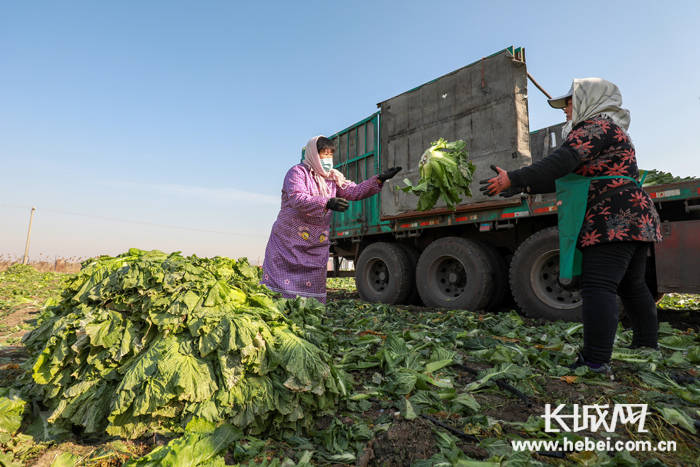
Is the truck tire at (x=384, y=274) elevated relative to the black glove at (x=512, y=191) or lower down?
lower down

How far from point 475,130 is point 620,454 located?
504 centimetres

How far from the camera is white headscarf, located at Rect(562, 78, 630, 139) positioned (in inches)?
106

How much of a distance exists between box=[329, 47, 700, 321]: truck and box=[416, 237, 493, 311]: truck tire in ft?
0.06

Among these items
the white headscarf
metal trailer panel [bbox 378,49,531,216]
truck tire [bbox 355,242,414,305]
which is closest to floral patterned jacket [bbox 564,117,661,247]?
the white headscarf

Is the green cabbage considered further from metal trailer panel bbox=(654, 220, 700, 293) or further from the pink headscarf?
metal trailer panel bbox=(654, 220, 700, 293)

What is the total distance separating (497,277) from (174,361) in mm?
5132

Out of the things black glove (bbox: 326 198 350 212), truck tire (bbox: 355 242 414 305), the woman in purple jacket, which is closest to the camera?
black glove (bbox: 326 198 350 212)

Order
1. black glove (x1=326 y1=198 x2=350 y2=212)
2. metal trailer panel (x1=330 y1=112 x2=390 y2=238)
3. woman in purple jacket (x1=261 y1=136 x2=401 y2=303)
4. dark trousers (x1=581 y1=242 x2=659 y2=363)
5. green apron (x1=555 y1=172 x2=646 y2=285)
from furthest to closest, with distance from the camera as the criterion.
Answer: metal trailer panel (x1=330 y1=112 x2=390 y2=238) < woman in purple jacket (x1=261 y1=136 x2=401 y2=303) < black glove (x1=326 y1=198 x2=350 y2=212) < green apron (x1=555 y1=172 x2=646 y2=285) < dark trousers (x1=581 y1=242 x2=659 y2=363)

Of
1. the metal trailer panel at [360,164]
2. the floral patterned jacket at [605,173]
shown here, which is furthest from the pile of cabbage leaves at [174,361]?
the metal trailer panel at [360,164]

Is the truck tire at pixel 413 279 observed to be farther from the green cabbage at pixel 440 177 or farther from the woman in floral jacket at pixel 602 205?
the woman in floral jacket at pixel 602 205

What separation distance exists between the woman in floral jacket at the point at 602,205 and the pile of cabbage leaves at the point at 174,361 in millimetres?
1832

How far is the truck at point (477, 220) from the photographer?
4.46 metres

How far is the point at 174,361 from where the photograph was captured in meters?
1.88

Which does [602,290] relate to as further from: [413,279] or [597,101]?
[413,279]
